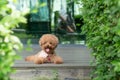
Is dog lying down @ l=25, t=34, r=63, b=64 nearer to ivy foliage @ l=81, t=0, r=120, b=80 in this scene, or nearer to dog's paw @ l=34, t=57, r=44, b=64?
dog's paw @ l=34, t=57, r=44, b=64

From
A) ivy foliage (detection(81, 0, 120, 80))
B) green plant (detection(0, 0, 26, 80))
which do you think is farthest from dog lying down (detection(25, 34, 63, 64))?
green plant (detection(0, 0, 26, 80))

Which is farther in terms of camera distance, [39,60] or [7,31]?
[39,60]

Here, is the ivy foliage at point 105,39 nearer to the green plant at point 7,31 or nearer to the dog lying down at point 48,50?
the green plant at point 7,31

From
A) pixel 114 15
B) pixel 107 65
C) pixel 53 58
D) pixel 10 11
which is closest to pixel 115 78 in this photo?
pixel 107 65

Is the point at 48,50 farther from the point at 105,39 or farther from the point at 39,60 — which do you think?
the point at 105,39

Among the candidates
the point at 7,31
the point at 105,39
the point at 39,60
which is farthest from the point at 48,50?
the point at 7,31

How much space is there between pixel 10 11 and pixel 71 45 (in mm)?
10267

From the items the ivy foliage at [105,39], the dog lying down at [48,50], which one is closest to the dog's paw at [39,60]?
the dog lying down at [48,50]

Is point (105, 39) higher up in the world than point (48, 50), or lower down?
higher up

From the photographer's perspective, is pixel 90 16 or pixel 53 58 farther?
pixel 53 58

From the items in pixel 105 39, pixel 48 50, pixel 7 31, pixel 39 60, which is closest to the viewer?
pixel 7 31

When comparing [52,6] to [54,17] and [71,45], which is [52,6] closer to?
[54,17]

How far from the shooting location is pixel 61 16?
12.4 m

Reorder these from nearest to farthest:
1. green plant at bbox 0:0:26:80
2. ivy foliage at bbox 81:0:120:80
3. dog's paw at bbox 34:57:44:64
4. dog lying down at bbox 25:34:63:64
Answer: green plant at bbox 0:0:26:80 → ivy foliage at bbox 81:0:120:80 → dog's paw at bbox 34:57:44:64 → dog lying down at bbox 25:34:63:64
